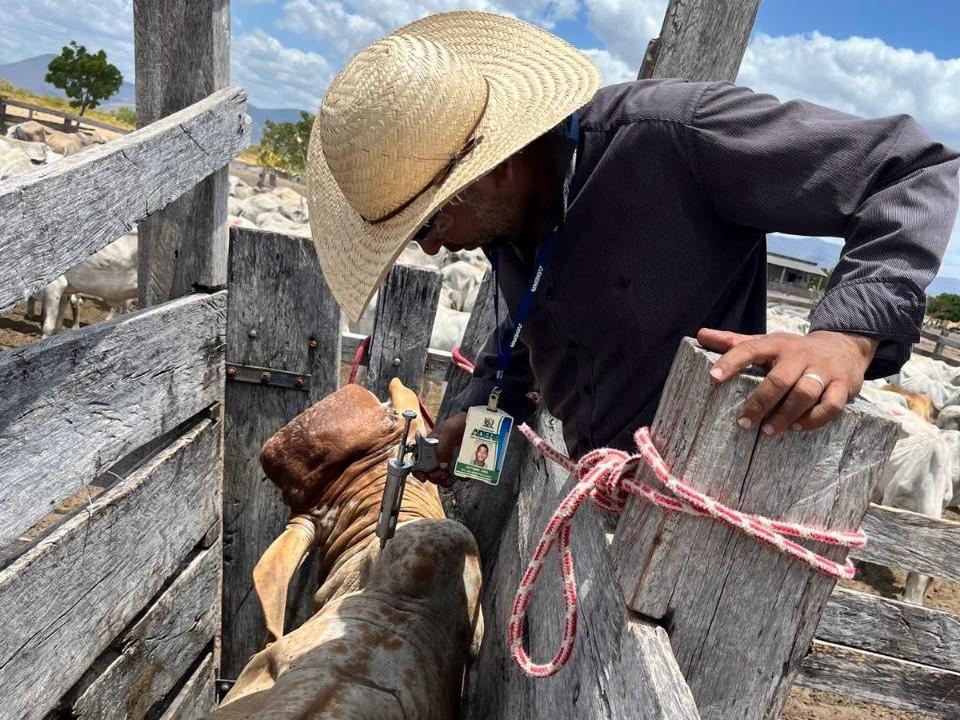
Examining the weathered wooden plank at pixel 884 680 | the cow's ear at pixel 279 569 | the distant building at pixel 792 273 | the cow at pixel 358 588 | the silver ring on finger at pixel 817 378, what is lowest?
the distant building at pixel 792 273

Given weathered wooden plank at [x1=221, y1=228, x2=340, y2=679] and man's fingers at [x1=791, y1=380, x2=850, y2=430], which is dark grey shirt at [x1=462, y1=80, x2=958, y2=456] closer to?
man's fingers at [x1=791, y1=380, x2=850, y2=430]

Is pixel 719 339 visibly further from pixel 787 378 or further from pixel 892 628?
pixel 892 628

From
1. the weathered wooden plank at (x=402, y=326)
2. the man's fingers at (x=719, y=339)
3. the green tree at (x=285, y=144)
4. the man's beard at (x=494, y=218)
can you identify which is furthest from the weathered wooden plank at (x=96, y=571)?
the green tree at (x=285, y=144)

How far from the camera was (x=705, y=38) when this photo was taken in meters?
2.92

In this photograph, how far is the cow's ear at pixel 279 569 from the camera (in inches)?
96.1

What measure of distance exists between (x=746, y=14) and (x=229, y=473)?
275cm

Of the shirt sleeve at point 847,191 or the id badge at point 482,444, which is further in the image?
the id badge at point 482,444

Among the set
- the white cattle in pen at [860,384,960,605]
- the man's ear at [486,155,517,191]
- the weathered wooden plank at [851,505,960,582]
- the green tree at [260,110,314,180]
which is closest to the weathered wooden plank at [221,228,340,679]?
the man's ear at [486,155,517,191]

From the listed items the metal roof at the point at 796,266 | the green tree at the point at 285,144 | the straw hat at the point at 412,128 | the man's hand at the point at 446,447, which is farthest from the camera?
the metal roof at the point at 796,266

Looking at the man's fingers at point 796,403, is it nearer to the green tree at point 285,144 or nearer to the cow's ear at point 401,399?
the cow's ear at point 401,399

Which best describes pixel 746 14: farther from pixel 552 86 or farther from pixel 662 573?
pixel 662 573

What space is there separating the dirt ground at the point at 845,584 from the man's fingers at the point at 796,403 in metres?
1.61

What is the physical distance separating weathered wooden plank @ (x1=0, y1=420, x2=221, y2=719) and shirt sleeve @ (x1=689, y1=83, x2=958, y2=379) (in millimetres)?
1727

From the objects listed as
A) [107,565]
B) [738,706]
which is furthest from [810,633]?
[107,565]
